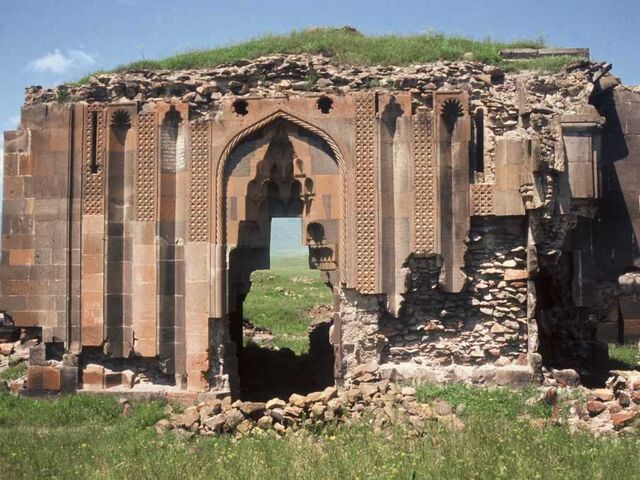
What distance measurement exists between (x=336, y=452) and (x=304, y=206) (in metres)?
4.11

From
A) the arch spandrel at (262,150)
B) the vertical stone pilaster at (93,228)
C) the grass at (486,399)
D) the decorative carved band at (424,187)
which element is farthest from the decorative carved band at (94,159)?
the grass at (486,399)

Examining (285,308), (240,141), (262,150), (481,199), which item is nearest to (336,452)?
(481,199)

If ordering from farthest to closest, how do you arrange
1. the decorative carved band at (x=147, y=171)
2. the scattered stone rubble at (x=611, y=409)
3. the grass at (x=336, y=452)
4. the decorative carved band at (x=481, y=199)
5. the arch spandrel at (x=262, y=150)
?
the decorative carved band at (x=147, y=171)
the arch spandrel at (x=262, y=150)
the decorative carved band at (x=481, y=199)
the scattered stone rubble at (x=611, y=409)
the grass at (x=336, y=452)

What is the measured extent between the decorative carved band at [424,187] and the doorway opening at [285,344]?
5.24 feet

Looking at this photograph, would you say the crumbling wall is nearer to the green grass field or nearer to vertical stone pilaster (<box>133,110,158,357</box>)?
the green grass field

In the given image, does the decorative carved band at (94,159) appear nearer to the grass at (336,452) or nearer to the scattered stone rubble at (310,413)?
the grass at (336,452)

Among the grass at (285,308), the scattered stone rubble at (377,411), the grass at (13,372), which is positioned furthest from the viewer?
the grass at (285,308)

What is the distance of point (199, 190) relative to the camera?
8.88m

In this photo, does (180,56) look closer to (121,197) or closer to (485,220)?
(121,197)

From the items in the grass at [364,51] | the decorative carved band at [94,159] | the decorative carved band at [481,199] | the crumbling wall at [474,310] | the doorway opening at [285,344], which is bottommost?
the doorway opening at [285,344]

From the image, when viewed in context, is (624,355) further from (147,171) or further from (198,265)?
(147,171)

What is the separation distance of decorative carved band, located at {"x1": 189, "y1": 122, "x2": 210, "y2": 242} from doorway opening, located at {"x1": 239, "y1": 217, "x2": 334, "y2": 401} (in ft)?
4.92

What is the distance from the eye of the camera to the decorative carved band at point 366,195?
28.1 feet

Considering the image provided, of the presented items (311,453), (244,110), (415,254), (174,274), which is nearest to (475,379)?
(415,254)
